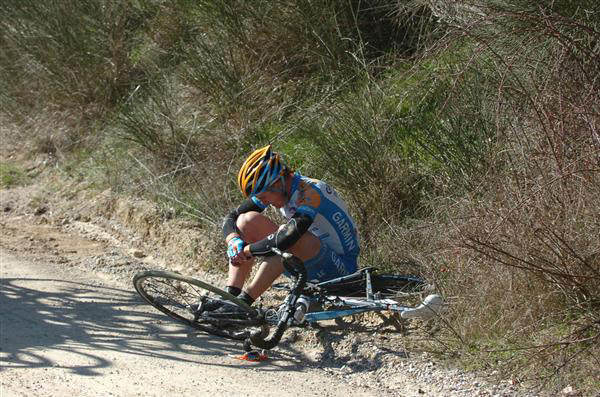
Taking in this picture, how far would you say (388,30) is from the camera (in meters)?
9.49

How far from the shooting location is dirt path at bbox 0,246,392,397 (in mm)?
5246

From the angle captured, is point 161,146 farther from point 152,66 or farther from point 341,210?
point 341,210

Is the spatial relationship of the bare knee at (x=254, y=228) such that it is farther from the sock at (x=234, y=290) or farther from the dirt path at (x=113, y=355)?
the dirt path at (x=113, y=355)

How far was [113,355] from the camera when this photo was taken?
5773mm

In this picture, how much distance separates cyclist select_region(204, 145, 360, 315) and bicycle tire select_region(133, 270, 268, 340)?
13 centimetres

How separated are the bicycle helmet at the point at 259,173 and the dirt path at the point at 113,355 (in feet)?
3.50

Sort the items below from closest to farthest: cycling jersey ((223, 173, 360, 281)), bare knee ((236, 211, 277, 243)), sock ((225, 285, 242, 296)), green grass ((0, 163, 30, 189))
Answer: cycling jersey ((223, 173, 360, 281)) < sock ((225, 285, 242, 296)) < bare knee ((236, 211, 277, 243)) < green grass ((0, 163, 30, 189))

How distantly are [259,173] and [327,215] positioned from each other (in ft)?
1.79

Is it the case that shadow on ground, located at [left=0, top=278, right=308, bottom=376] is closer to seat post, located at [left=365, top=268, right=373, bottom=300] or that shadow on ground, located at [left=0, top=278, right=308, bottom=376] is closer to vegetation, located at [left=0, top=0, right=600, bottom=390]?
seat post, located at [left=365, top=268, right=373, bottom=300]

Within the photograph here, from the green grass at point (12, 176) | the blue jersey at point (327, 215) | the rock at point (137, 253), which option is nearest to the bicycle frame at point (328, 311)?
the blue jersey at point (327, 215)

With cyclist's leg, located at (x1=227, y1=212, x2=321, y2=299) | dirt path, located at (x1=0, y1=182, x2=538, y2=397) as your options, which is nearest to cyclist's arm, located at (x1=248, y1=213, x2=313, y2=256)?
cyclist's leg, located at (x1=227, y1=212, x2=321, y2=299)

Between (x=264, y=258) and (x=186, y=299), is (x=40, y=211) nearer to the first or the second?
(x=186, y=299)

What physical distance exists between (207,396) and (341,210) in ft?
5.34

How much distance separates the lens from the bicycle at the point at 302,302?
5.69 m
